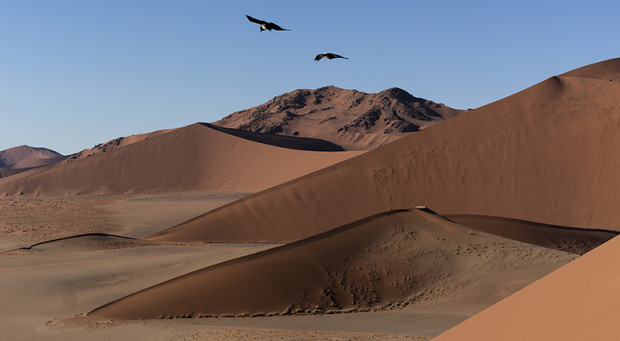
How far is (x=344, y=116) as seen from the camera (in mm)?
147125

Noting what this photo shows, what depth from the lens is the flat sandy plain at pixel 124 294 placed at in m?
14.2

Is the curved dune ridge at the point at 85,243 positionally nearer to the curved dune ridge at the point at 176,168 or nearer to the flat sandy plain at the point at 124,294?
the flat sandy plain at the point at 124,294

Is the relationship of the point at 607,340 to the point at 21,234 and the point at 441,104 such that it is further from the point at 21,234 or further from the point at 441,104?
the point at 441,104

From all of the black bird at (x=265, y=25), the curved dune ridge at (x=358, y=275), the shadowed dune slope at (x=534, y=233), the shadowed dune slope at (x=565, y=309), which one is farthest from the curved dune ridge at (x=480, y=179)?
the shadowed dune slope at (x=565, y=309)

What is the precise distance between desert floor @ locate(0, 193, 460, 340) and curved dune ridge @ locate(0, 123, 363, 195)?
3794 cm

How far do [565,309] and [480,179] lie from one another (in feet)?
117

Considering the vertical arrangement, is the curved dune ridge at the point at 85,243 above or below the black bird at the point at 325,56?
below

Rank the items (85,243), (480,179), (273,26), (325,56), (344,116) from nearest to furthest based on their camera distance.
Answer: (273,26) < (325,56) < (85,243) < (480,179) < (344,116)

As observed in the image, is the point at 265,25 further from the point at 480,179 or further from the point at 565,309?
the point at 480,179

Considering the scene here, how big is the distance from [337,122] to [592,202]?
342ft

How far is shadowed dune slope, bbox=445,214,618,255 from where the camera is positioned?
82.9 feet

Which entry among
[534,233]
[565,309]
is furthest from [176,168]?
[565,309]

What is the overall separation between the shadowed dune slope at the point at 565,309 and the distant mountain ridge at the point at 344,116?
4341 inches

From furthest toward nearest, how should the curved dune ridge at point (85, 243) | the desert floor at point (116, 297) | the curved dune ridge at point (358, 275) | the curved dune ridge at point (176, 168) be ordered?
the curved dune ridge at point (176, 168)
the curved dune ridge at point (85, 243)
the curved dune ridge at point (358, 275)
the desert floor at point (116, 297)
